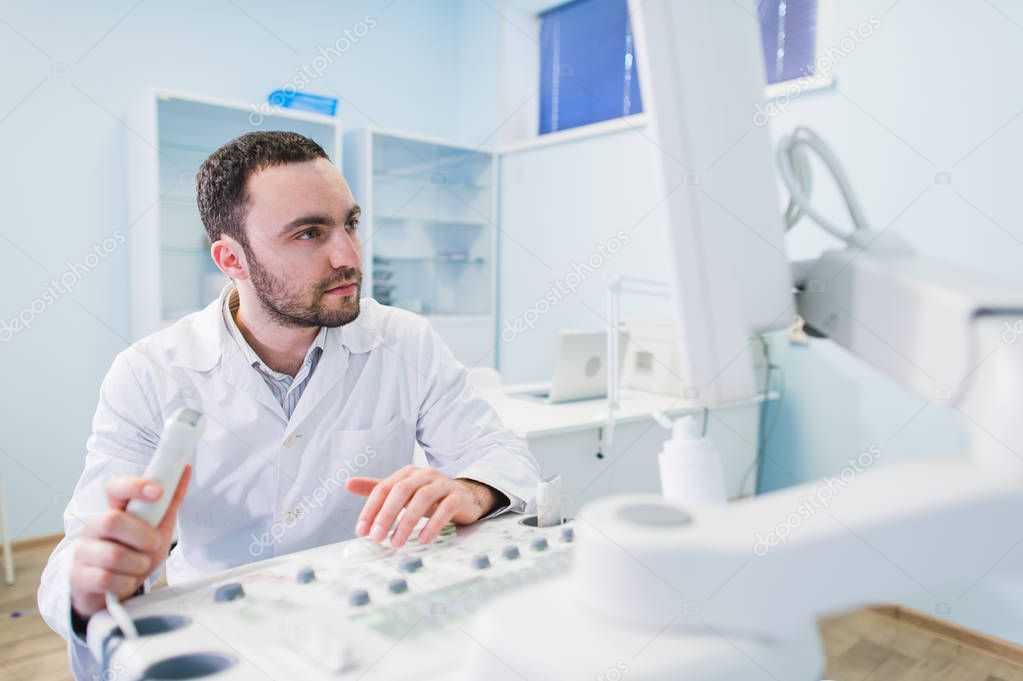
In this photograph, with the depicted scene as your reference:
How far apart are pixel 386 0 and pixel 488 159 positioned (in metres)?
1.07

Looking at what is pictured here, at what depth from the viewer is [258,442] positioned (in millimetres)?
1288

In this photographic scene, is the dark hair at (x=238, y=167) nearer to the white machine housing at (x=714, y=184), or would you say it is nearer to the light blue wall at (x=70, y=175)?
the white machine housing at (x=714, y=184)

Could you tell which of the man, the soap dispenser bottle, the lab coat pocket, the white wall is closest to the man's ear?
the man

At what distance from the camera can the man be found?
4.07 feet

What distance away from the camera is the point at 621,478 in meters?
2.64

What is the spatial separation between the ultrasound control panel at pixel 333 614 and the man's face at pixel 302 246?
1.68 feet

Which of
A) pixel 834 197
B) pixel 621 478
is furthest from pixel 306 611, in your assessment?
pixel 834 197

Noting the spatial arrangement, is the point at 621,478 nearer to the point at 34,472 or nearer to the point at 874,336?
the point at 874,336

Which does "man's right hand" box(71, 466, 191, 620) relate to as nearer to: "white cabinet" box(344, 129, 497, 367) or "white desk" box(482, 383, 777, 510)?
"white desk" box(482, 383, 777, 510)
